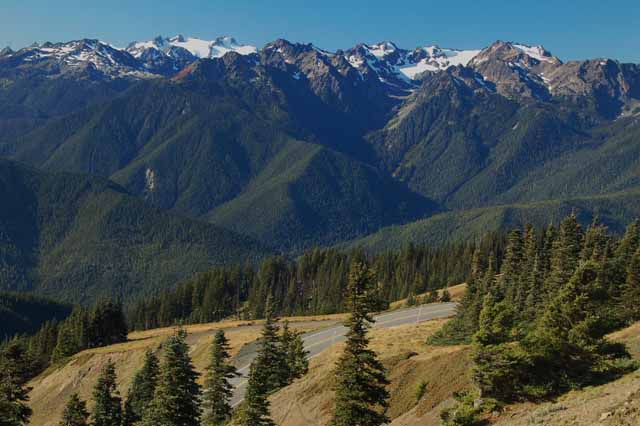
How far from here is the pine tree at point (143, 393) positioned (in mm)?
57562

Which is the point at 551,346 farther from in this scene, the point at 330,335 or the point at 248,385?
the point at 330,335

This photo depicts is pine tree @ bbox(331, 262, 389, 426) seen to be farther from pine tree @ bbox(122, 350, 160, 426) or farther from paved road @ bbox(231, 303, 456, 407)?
paved road @ bbox(231, 303, 456, 407)

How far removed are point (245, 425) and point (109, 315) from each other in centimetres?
9343

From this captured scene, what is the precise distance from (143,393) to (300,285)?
130 m

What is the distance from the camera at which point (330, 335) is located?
8244 cm

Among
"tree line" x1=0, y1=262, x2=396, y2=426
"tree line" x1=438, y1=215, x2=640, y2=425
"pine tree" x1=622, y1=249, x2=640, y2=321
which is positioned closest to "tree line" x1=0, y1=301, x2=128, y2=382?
"tree line" x1=0, y1=262, x2=396, y2=426

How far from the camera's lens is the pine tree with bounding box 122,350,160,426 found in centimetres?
5756

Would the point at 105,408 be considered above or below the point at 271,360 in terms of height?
below

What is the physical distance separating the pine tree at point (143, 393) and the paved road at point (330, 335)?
346 inches

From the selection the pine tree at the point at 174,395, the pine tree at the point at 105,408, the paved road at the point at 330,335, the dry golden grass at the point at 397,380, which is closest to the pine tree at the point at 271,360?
the dry golden grass at the point at 397,380

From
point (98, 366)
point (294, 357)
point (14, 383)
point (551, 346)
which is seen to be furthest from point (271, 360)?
point (98, 366)

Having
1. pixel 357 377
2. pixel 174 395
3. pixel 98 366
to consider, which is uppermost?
pixel 357 377

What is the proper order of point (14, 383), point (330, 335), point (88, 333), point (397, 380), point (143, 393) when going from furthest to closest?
point (88, 333) → point (330, 335) → point (143, 393) → point (397, 380) → point (14, 383)

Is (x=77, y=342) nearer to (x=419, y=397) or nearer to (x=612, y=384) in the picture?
(x=419, y=397)
